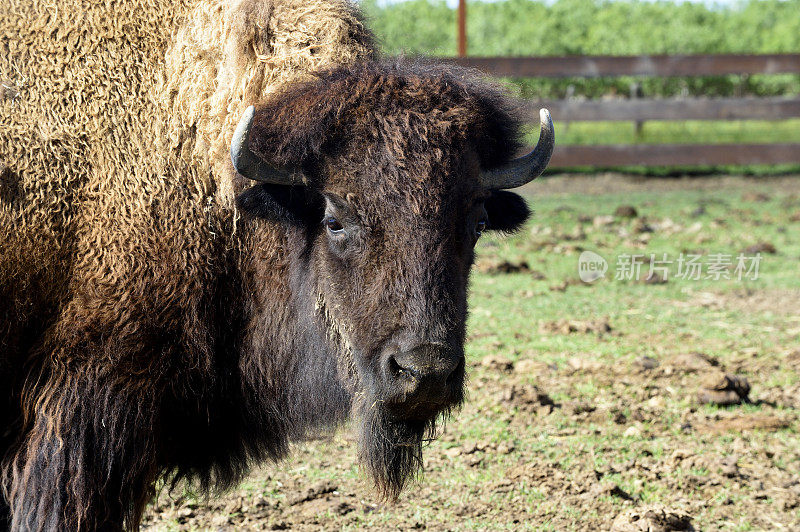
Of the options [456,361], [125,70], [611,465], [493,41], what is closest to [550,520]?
[611,465]

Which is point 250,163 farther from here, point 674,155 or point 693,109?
point 693,109

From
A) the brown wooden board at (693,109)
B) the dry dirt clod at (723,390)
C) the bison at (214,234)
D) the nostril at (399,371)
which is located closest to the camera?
the nostril at (399,371)

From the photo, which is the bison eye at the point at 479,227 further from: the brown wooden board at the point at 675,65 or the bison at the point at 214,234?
the brown wooden board at the point at 675,65

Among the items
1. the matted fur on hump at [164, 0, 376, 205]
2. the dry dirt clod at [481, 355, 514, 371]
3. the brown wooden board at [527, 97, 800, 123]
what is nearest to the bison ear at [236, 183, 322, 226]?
the matted fur on hump at [164, 0, 376, 205]

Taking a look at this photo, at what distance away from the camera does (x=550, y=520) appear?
150 inches

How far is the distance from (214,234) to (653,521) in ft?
7.20

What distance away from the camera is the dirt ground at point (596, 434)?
3889mm

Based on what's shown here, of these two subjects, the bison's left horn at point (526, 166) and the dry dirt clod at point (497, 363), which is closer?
the bison's left horn at point (526, 166)

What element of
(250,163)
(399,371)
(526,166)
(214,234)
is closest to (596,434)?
(526,166)

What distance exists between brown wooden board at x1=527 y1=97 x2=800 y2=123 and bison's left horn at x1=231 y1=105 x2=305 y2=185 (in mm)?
12373

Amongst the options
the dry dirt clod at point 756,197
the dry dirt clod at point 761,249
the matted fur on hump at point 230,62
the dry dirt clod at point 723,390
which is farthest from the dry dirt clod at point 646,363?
the dry dirt clod at point 756,197

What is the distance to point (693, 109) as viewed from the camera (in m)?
14.9

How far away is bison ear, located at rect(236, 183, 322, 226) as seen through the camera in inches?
115

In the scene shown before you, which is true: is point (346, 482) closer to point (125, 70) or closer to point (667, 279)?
point (125, 70)
